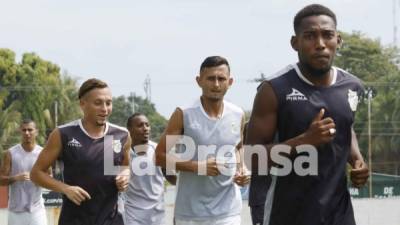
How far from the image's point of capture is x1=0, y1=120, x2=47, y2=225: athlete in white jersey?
1397 cm

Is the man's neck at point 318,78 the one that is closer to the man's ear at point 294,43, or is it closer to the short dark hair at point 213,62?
the man's ear at point 294,43

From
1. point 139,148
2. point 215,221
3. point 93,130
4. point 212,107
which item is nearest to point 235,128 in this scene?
point 212,107

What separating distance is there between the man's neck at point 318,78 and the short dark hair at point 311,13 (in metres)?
0.22

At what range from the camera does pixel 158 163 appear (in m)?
8.49

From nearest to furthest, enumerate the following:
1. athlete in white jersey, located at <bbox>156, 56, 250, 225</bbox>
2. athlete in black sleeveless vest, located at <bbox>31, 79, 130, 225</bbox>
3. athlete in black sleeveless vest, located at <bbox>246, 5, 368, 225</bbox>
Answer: athlete in black sleeveless vest, located at <bbox>246, 5, 368, 225</bbox> < athlete in black sleeveless vest, located at <bbox>31, 79, 130, 225</bbox> < athlete in white jersey, located at <bbox>156, 56, 250, 225</bbox>

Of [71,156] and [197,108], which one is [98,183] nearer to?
[71,156]

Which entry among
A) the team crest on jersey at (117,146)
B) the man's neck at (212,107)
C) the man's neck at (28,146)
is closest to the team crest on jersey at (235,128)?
the man's neck at (212,107)

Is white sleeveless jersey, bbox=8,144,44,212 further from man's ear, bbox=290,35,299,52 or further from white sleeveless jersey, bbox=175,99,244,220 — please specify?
man's ear, bbox=290,35,299,52

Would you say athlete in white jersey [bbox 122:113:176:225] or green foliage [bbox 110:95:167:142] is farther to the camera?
green foliage [bbox 110:95:167:142]

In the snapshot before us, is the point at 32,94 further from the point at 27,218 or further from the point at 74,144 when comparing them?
the point at 74,144

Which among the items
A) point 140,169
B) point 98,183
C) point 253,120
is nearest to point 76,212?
point 98,183

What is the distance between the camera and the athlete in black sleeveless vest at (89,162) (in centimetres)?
784

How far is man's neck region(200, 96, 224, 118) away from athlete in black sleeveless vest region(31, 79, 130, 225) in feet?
3.23

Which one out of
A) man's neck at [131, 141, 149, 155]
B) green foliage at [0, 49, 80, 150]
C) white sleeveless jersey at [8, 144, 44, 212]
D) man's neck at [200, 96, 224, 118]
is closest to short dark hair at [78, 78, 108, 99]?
man's neck at [200, 96, 224, 118]
